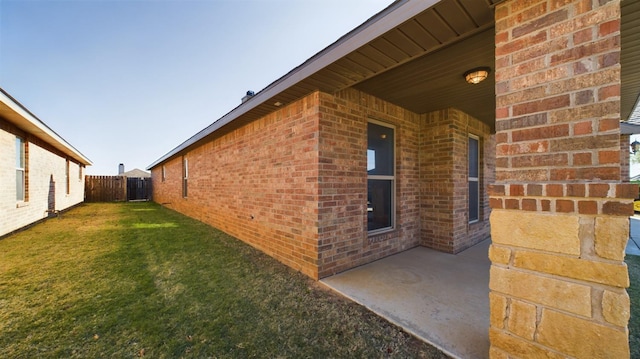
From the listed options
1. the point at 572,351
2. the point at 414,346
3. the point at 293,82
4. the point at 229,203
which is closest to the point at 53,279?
the point at 229,203

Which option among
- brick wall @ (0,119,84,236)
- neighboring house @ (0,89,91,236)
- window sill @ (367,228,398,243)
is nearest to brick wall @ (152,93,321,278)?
window sill @ (367,228,398,243)

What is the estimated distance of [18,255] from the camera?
182 inches

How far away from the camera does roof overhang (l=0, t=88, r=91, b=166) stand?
208 inches

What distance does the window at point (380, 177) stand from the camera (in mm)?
4496

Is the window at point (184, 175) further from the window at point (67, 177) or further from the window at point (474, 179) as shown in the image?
→ the window at point (474, 179)

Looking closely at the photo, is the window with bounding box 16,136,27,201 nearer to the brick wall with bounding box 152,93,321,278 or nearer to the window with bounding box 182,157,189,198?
the window with bounding box 182,157,189,198

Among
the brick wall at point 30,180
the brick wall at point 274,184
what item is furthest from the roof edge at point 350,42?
the brick wall at point 30,180

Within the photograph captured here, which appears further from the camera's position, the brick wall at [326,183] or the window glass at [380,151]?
the window glass at [380,151]

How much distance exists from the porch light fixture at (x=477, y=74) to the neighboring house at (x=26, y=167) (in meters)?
8.53

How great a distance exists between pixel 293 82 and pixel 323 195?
1639 mm

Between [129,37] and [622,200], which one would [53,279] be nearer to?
[622,200]

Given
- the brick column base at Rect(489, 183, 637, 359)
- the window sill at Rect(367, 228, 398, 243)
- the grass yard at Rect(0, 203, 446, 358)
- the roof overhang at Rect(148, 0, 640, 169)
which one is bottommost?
the grass yard at Rect(0, 203, 446, 358)

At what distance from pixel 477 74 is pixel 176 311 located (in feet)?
15.3

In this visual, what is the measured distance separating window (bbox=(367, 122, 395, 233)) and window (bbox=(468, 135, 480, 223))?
2269 millimetres
